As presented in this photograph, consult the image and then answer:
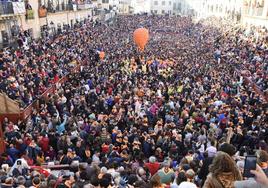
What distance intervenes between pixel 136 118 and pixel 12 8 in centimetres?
1569

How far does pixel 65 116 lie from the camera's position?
534 inches

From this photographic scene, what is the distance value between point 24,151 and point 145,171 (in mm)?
4228

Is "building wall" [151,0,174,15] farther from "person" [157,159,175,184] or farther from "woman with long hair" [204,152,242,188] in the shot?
"woman with long hair" [204,152,242,188]

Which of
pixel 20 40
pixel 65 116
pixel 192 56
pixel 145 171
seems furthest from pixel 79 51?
pixel 145 171

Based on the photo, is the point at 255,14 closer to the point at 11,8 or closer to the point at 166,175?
the point at 11,8

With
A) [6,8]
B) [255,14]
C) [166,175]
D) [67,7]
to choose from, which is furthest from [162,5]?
[166,175]

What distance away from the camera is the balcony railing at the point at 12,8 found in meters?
23.3

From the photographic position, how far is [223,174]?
3.40 m

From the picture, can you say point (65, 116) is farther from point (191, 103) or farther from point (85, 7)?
point (85, 7)

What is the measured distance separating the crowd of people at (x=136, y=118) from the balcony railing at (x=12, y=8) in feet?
8.70

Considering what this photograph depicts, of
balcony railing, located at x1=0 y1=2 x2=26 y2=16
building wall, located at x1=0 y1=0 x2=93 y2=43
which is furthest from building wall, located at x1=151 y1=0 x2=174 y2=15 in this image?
balcony railing, located at x1=0 y1=2 x2=26 y2=16

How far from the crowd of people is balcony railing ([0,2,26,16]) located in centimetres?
265

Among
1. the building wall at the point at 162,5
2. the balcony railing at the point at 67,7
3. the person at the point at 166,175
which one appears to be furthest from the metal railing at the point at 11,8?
the building wall at the point at 162,5

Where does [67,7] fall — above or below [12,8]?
below
